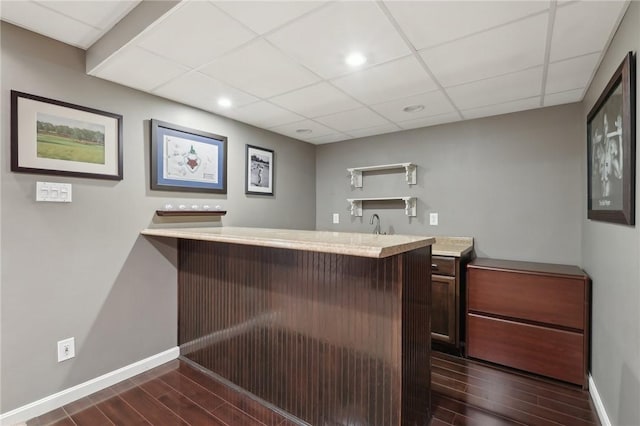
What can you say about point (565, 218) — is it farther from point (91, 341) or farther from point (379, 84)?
point (91, 341)

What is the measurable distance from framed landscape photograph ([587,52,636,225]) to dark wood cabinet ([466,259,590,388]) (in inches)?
22.1

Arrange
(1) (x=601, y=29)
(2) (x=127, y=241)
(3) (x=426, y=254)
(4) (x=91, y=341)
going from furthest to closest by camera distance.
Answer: (2) (x=127, y=241) → (4) (x=91, y=341) → (3) (x=426, y=254) → (1) (x=601, y=29)

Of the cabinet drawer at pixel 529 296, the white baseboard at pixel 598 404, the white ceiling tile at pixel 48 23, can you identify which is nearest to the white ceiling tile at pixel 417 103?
the cabinet drawer at pixel 529 296

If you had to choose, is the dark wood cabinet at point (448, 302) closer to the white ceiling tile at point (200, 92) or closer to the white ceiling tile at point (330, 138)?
the white ceiling tile at point (330, 138)

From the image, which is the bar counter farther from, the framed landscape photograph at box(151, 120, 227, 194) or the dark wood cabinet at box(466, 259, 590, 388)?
the dark wood cabinet at box(466, 259, 590, 388)

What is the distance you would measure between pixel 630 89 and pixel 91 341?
3.33m

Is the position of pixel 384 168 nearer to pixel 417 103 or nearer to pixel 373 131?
pixel 373 131

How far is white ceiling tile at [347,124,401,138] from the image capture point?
3.35 metres

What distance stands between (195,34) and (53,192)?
1.31 metres

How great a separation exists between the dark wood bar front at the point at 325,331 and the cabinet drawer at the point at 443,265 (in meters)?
0.95

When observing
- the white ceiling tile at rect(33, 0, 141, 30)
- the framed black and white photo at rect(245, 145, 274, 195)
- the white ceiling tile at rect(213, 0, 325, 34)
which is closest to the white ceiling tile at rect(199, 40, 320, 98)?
the white ceiling tile at rect(213, 0, 325, 34)

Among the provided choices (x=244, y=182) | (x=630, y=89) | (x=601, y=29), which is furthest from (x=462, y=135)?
(x=244, y=182)

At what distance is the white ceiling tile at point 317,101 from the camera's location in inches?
91.6

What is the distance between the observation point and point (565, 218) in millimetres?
2607
